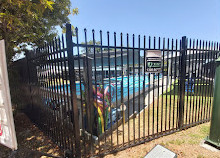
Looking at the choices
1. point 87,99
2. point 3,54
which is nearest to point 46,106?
point 87,99

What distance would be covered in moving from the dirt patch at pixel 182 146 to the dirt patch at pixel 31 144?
5.61 feet

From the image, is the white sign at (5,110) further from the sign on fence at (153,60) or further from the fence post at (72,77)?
the sign on fence at (153,60)

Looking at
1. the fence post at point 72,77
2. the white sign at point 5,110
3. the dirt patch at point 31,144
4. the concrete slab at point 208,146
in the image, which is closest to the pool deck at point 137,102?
the fence post at point 72,77

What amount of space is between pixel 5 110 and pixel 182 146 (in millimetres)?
3675

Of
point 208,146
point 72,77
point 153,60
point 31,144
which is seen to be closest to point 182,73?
point 153,60

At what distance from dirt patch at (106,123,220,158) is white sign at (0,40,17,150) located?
6.59ft

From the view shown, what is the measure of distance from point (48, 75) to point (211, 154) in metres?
4.22

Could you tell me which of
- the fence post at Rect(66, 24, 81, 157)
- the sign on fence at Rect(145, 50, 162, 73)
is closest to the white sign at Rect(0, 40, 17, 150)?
the fence post at Rect(66, 24, 81, 157)

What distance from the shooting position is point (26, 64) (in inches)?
147

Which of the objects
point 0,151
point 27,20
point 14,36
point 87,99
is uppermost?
point 27,20

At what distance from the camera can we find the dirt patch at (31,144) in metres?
2.94

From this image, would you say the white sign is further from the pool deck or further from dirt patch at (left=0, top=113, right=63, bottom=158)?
the pool deck

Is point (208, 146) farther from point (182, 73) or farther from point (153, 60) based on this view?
point (153, 60)

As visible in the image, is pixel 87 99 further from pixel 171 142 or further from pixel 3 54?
pixel 171 142
